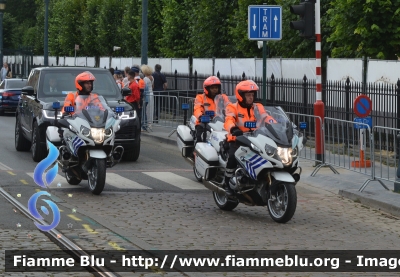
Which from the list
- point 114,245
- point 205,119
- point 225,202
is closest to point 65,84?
point 205,119

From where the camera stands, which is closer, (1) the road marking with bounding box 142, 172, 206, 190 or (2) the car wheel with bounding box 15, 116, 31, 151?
(1) the road marking with bounding box 142, 172, 206, 190

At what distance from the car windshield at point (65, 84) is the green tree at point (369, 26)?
21.0ft

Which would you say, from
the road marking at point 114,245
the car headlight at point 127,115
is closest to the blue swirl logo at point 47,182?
the road marking at point 114,245

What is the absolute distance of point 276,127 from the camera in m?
11.1

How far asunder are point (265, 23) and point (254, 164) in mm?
7513

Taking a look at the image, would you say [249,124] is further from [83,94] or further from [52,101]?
[52,101]

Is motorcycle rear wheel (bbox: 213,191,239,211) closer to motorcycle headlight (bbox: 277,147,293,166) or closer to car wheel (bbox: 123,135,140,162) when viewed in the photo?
motorcycle headlight (bbox: 277,147,293,166)

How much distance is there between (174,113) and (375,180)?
11.0 m

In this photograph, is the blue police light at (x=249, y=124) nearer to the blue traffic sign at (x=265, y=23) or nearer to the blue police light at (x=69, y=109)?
the blue police light at (x=69, y=109)

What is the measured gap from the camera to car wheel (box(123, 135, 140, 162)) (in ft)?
58.5

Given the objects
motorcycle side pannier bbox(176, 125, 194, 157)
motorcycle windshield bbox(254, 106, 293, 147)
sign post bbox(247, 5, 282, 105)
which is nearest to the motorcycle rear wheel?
motorcycle windshield bbox(254, 106, 293, 147)

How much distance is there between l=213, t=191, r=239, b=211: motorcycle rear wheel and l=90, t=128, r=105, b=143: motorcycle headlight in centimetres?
210

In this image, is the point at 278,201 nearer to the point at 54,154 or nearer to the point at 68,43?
the point at 54,154

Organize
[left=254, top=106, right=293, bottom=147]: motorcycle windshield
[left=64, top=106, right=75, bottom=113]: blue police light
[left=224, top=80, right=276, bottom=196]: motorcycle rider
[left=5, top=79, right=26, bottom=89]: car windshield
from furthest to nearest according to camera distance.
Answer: [left=5, top=79, right=26, bottom=89]: car windshield, [left=64, top=106, right=75, bottom=113]: blue police light, [left=224, top=80, right=276, bottom=196]: motorcycle rider, [left=254, top=106, right=293, bottom=147]: motorcycle windshield
